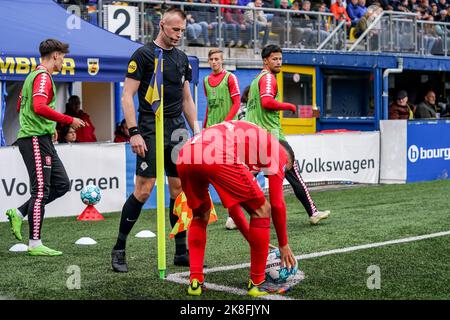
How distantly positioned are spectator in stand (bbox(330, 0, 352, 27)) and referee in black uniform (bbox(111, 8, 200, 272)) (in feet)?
47.1

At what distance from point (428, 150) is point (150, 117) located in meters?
10.8

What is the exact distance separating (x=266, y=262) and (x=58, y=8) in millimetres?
8724

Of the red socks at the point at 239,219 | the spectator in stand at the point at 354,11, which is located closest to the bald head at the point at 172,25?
the red socks at the point at 239,219

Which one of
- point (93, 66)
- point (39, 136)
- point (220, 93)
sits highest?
point (93, 66)

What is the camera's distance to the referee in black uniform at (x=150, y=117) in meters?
6.61

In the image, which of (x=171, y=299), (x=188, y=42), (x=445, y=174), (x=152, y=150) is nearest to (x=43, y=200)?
(x=152, y=150)

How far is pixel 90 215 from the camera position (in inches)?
435

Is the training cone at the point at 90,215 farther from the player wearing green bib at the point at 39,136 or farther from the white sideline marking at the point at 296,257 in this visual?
the white sideline marking at the point at 296,257

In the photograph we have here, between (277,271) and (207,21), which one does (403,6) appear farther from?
(277,271)

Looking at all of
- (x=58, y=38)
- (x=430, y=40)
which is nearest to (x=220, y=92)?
(x=58, y=38)

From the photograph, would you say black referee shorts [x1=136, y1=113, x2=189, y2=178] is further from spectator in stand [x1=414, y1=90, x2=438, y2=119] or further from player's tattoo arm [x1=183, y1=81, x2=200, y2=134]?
spectator in stand [x1=414, y1=90, x2=438, y2=119]

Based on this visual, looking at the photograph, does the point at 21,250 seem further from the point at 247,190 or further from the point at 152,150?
the point at 247,190

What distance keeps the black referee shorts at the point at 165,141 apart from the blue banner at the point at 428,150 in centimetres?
990

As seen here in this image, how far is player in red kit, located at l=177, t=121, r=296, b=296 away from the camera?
17.9 ft
